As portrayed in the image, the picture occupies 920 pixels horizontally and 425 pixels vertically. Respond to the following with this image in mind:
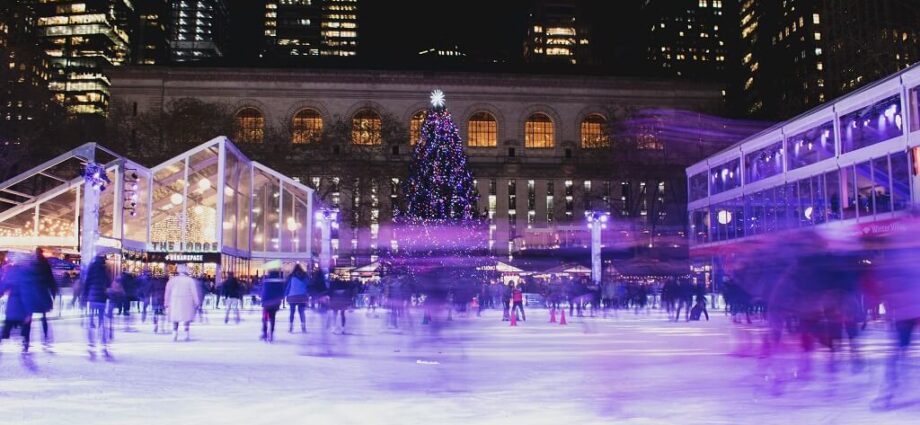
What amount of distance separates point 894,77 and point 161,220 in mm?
31331

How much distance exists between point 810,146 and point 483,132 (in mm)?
50594

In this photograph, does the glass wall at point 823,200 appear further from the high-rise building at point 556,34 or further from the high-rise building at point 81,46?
the high-rise building at point 556,34

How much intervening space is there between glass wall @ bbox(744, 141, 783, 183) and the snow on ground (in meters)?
24.3

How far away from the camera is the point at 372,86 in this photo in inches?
3219

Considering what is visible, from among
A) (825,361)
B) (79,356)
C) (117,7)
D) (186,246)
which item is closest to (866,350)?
(825,361)

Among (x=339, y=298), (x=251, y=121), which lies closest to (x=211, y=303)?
(x=339, y=298)

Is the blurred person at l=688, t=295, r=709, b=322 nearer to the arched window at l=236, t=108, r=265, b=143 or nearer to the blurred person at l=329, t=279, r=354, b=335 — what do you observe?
the blurred person at l=329, t=279, r=354, b=335

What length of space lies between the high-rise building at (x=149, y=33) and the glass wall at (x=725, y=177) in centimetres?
15567

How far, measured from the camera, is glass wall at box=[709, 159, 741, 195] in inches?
1682

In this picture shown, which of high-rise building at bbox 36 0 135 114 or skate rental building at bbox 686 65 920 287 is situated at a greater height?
high-rise building at bbox 36 0 135 114

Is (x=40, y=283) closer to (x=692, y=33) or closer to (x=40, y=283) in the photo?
(x=40, y=283)

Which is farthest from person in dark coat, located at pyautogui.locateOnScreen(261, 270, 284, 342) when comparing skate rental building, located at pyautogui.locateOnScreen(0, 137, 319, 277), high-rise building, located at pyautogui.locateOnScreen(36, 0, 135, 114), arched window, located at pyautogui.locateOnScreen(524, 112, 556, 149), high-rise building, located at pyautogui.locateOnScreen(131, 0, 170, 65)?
high-rise building, located at pyautogui.locateOnScreen(131, 0, 170, 65)

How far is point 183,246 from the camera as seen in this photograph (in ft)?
120

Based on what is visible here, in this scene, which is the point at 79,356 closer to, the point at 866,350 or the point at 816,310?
the point at 816,310
